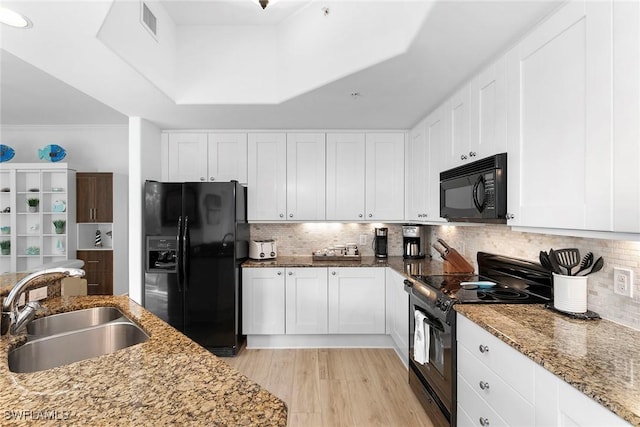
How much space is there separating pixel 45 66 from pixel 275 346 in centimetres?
299

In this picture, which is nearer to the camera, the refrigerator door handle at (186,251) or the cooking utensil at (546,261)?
the cooking utensil at (546,261)

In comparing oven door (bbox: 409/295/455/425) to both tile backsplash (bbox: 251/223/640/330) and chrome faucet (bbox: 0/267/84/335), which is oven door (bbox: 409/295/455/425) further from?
chrome faucet (bbox: 0/267/84/335)

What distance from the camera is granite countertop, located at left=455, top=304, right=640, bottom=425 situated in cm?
96

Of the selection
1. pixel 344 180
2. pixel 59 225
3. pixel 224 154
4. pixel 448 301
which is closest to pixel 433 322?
pixel 448 301

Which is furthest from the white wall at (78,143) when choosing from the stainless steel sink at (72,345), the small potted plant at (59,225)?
the stainless steel sink at (72,345)

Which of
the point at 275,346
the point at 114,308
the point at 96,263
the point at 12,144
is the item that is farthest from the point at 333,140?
the point at 12,144

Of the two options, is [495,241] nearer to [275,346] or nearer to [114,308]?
[275,346]

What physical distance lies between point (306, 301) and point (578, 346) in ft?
8.08

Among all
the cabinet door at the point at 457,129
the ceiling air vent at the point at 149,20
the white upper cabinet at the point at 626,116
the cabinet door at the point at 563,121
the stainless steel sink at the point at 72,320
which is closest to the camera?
the white upper cabinet at the point at 626,116

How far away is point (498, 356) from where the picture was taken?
145 centimetres

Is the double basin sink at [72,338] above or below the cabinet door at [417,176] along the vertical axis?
below

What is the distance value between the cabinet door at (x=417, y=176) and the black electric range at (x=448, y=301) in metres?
0.86

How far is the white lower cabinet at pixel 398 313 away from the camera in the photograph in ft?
9.38

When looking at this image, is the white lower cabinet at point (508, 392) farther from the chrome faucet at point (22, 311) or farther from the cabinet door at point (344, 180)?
the cabinet door at point (344, 180)
